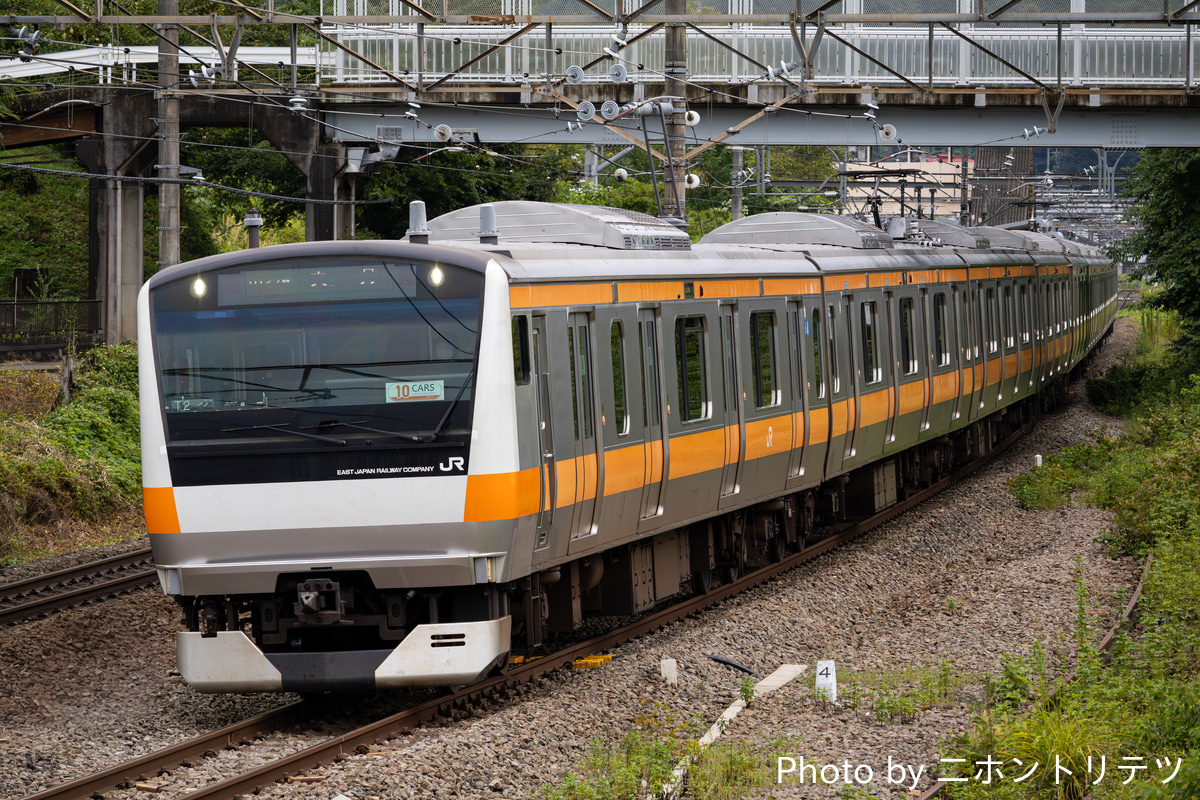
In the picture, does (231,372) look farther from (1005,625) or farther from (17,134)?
(17,134)

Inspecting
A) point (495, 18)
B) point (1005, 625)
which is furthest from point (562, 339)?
point (495, 18)

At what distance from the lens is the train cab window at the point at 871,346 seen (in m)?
15.9

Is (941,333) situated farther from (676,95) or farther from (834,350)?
(676,95)

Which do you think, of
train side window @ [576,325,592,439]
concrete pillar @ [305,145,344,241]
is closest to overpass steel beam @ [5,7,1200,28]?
train side window @ [576,325,592,439]

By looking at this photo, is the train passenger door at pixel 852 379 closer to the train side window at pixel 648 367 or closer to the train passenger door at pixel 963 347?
the train passenger door at pixel 963 347

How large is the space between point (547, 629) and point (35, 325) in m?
19.5

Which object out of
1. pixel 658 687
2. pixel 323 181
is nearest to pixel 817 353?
pixel 658 687

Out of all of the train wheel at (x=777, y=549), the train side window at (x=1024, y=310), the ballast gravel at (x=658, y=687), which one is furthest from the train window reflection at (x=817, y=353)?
the train side window at (x=1024, y=310)

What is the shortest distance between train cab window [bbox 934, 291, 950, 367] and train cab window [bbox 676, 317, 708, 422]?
764 centimetres

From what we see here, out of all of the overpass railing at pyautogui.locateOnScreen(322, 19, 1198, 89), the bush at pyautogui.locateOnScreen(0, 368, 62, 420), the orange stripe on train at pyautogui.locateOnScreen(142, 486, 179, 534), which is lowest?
the bush at pyautogui.locateOnScreen(0, 368, 62, 420)

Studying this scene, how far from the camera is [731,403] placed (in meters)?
12.4

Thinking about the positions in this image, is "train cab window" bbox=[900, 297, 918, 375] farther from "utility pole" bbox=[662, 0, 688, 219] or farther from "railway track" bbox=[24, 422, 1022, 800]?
"railway track" bbox=[24, 422, 1022, 800]

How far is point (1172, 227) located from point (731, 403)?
15748 mm

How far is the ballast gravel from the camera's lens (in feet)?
25.4
